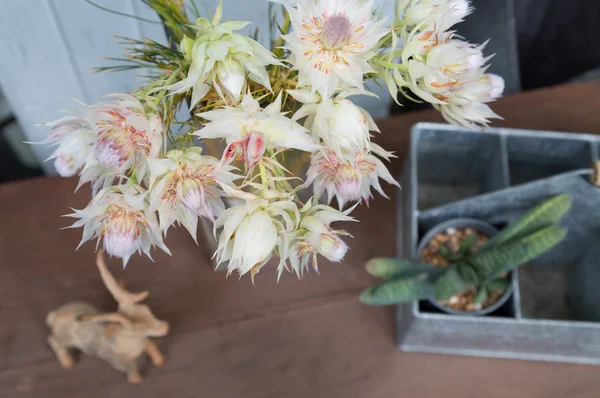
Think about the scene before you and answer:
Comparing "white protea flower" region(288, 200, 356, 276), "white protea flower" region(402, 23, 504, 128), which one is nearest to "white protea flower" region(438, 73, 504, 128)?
"white protea flower" region(402, 23, 504, 128)

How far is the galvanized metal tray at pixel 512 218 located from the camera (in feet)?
1.74

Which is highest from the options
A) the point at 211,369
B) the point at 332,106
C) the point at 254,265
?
the point at 332,106

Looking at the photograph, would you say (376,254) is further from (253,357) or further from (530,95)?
(530,95)

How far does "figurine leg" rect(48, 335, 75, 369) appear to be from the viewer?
57 cm

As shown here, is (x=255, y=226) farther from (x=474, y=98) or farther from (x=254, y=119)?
(x=474, y=98)

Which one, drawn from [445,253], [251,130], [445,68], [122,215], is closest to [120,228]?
[122,215]

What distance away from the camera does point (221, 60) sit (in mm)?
342

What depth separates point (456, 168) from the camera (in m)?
0.67

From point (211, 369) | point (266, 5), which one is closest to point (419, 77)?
point (266, 5)

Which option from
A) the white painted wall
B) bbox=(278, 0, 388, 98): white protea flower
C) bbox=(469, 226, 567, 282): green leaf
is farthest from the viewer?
the white painted wall

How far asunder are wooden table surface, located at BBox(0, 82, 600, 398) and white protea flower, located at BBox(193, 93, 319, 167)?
33cm

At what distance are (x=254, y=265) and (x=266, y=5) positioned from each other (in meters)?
0.35

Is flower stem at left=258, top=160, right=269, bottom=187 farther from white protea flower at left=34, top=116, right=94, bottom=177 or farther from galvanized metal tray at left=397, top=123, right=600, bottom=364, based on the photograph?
galvanized metal tray at left=397, top=123, right=600, bottom=364

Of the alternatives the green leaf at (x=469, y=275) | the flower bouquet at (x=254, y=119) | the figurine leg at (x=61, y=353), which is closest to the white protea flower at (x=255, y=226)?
the flower bouquet at (x=254, y=119)
